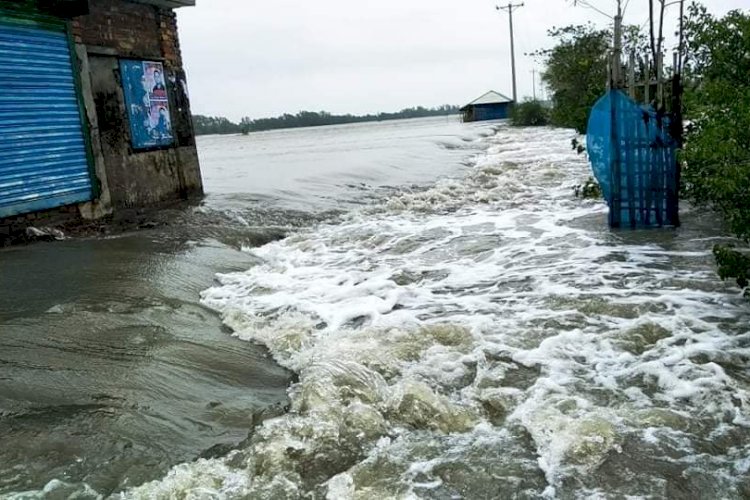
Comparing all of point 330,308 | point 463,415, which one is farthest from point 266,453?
point 330,308

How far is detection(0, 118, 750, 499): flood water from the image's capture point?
2699 millimetres

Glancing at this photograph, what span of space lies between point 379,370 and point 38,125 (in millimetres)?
6470

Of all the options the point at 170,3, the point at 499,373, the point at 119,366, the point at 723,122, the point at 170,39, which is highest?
the point at 170,3

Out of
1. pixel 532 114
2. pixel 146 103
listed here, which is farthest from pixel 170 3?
pixel 532 114

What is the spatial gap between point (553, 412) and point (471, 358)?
0.84 metres

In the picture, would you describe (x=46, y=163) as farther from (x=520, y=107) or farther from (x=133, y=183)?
(x=520, y=107)

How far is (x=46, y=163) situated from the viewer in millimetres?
7930

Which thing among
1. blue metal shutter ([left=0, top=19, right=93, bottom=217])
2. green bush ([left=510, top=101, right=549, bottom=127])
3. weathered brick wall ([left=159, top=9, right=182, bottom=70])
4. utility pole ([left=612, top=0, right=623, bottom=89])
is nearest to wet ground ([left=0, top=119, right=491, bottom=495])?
blue metal shutter ([left=0, top=19, right=93, bottom=217])

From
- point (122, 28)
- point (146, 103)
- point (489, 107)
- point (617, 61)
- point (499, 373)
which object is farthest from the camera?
point (489, 107)

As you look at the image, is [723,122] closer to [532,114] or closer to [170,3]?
[170,3]

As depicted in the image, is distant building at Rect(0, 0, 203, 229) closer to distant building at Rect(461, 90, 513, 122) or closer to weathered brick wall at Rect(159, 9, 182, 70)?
weathered brick wall at Rect(159, 9, 182, 70)

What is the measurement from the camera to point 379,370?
12.4ft

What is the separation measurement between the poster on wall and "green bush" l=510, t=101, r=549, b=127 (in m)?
40.1

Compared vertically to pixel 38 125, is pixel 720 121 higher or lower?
lower
